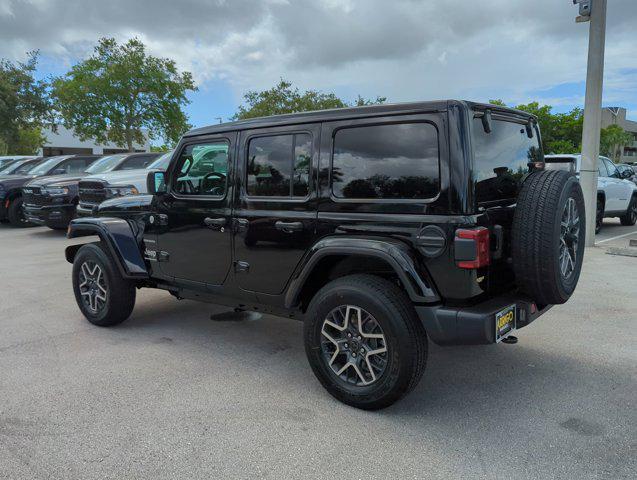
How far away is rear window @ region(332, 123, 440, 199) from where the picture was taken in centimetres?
313

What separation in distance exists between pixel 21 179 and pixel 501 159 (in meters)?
13.5

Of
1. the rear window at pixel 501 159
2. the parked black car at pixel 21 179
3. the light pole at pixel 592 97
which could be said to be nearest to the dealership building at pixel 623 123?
the light pole at pixel 592 97

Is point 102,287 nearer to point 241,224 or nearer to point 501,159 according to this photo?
point 241,224

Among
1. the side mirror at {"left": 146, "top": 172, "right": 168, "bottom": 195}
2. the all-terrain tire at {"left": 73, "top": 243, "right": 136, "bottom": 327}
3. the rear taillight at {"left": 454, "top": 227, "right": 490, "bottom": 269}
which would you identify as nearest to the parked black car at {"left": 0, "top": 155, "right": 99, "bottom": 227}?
the all-terrain tire at {"left": 73, "top": 243, "right": 136, "bottom": 327}

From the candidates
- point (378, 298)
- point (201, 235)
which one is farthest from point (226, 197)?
point (378, 298)

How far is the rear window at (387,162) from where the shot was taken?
3.13 metres

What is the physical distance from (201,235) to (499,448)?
8.83 feet

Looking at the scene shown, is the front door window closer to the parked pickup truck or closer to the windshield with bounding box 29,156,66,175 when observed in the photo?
the parked pickup truck

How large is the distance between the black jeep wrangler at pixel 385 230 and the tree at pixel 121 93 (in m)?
24.0

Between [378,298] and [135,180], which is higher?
[135,180]

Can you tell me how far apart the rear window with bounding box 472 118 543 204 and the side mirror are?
271 centimetres

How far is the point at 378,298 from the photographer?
313 cm

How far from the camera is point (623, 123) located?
84875 mm

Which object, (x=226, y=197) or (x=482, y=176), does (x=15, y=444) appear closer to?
(x=226, y=197)
